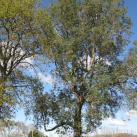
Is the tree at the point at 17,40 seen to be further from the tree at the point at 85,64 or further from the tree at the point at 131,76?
the tree at the point at 131,76

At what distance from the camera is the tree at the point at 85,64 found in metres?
13.0

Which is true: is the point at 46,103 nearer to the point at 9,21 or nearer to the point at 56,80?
the point at 56,80

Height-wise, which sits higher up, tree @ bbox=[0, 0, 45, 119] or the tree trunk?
tree @ bbox=[0, 0, 45, 119]

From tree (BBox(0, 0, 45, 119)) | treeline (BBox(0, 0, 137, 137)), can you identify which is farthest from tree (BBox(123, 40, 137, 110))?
tree (BBox(0, 0, 45, 119))

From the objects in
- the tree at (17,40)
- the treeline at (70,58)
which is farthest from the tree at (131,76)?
the tree at (17,40)

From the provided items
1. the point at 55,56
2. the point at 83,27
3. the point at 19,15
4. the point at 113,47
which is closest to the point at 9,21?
the point at 19,15

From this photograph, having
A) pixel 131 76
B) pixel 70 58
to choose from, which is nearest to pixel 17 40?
pixel 70 58

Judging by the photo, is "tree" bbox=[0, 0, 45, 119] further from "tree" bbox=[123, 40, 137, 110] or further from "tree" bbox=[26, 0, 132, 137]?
"tree" bbox=[123, 40, 137, 110]

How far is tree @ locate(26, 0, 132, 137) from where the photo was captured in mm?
12969

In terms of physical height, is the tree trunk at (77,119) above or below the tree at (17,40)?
below

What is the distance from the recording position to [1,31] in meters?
12.0

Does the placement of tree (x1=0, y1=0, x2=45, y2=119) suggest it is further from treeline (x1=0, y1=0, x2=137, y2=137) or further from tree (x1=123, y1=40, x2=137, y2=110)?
tree (x1=123, y1=40, x2=137, y2=110)

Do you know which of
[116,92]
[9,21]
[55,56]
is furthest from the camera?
[116,92]

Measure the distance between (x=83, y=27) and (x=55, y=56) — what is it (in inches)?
151
